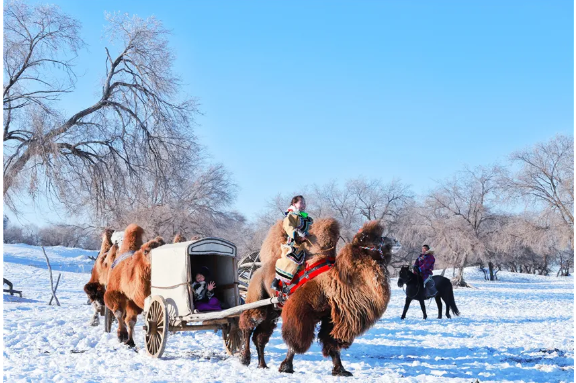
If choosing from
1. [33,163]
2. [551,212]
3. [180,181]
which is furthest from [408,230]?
[33,163]

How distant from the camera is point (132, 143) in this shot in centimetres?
1916

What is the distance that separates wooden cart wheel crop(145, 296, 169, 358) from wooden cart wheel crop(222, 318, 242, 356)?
3.27ft

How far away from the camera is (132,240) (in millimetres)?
10602

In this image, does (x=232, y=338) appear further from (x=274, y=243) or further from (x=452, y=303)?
(x=452, y=303)

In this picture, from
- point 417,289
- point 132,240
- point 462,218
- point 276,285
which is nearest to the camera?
point 276,285

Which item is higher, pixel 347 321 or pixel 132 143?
pixel 132 143

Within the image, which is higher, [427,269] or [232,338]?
[427,269]

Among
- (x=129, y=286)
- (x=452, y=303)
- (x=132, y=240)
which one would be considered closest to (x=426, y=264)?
(x=452, y=303)

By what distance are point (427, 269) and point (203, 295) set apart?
10.0 meters

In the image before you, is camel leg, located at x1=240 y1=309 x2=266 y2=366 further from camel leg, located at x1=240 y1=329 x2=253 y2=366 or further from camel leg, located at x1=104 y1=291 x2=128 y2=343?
camel leg, located at x1=104 y1=291 x2=128 y2=343

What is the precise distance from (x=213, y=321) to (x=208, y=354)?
1.01 m

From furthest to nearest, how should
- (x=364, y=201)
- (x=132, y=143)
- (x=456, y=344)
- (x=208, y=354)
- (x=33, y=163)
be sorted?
(x=364, y=201)
(x=132, y=143)
(x=33, y=163)
(x=456, y=344)
(x=208, y=354)

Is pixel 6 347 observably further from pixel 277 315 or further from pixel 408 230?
pixel 408 230

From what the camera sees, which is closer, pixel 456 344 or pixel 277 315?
pixel 277 315
